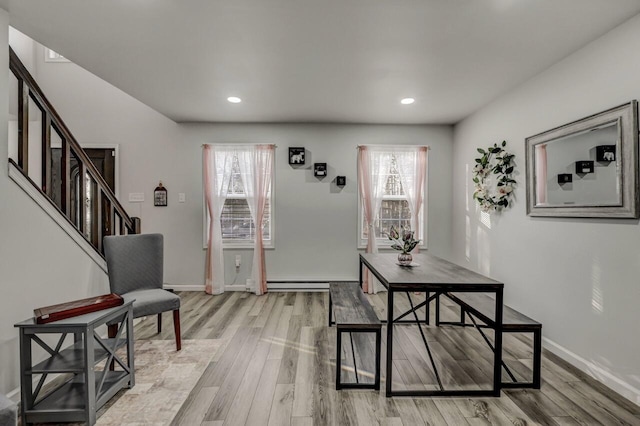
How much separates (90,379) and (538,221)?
144 inches

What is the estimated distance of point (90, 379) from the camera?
5.94 ft

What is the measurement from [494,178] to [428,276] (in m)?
2.04

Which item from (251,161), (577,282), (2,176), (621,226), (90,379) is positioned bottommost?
(90,379)

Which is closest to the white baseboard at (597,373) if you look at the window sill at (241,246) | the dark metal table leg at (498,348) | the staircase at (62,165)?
the dark metal table leg at (498,348)

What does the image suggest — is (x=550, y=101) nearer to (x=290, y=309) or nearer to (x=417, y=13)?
(x=417, y=13)

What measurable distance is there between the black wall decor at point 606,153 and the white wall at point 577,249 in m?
0.29

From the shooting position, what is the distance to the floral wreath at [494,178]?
3467 millimetres

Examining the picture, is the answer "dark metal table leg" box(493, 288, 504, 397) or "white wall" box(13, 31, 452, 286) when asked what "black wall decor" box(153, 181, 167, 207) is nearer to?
"white wall" box(13, 31, 452, 286)

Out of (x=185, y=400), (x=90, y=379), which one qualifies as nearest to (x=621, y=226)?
(x=185, y=400)

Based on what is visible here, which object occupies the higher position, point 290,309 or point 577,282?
point 577,282

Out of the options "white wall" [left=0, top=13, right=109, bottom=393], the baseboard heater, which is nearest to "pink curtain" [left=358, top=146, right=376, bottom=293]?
the baseboard heater

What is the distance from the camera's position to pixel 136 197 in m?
4.75

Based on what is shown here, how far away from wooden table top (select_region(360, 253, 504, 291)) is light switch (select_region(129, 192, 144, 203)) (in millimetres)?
3518

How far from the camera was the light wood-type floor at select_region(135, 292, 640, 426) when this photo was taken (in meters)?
1.92
